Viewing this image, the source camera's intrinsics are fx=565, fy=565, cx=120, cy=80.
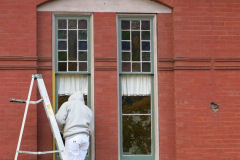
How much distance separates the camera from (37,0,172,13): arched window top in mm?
11070

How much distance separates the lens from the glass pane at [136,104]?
11188mm

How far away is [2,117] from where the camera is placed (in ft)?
34.8

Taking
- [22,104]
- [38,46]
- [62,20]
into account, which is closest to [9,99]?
[22,104]

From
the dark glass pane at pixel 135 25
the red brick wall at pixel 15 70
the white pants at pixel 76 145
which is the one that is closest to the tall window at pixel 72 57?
the red brick wall at pixel 15 70

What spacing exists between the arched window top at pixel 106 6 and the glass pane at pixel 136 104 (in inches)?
68.0

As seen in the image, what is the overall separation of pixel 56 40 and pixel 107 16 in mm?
1109

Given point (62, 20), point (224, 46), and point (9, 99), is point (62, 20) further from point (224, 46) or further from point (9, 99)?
point (224, 46)

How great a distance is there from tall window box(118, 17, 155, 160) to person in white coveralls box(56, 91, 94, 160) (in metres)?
1.07

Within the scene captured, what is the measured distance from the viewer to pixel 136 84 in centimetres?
1125

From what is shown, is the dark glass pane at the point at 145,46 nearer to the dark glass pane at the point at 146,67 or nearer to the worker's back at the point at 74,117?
the dark glass pane at the point at 146,67

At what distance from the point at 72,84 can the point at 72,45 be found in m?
0.77

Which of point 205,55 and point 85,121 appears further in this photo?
point 205,55

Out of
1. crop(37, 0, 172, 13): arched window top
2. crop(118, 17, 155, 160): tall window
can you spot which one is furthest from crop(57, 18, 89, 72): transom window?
crop(118, 17, 155, 160): tall window

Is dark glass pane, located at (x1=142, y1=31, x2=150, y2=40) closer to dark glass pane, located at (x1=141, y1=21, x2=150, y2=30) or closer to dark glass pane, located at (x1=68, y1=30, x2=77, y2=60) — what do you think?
dark glass pane, located at (x1=141, y1=21, x2=150, y2=30)
